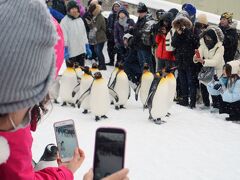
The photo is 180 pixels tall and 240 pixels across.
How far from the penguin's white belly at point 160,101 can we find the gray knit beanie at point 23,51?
341 cm

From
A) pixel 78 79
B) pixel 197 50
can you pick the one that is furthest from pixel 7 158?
pixel 197 50

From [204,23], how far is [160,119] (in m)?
2.16

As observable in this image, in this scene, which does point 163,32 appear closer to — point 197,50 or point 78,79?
point 197,50

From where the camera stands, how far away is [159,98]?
412cm

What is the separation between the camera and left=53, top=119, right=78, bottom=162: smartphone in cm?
150

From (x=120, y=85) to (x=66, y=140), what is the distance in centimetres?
316

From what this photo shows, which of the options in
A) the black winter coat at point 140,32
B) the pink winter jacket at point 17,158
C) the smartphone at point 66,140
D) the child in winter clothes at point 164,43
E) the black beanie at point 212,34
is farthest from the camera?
the black winter coat at point 140,32

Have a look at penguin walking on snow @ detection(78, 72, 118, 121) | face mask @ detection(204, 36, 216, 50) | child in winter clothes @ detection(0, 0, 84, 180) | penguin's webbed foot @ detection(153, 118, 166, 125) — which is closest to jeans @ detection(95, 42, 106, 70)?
face mask @ detection(204, 36, 216, 50)

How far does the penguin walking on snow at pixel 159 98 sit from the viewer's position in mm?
4121

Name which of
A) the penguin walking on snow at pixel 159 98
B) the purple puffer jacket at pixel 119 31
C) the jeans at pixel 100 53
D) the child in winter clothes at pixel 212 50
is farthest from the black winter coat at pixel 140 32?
the penguin walking on snow at pixel 159 98

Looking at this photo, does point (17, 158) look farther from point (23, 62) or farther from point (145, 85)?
point (145, 85)

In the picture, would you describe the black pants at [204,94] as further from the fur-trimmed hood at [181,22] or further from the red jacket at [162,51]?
the fur-trimmed hood at [181,22]

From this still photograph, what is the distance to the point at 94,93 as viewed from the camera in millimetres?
4160

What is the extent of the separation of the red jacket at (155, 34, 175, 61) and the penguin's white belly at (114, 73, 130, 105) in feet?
3.81
